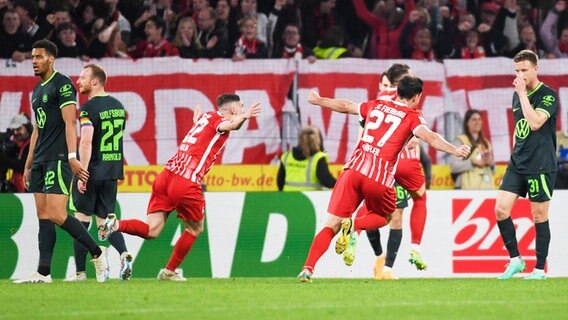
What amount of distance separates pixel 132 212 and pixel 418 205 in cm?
379

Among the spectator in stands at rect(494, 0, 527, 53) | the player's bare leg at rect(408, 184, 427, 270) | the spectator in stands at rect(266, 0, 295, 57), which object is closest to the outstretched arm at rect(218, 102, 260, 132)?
the player's bare leg at rect(408, 184, 427, 270)

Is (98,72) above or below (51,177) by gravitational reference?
above

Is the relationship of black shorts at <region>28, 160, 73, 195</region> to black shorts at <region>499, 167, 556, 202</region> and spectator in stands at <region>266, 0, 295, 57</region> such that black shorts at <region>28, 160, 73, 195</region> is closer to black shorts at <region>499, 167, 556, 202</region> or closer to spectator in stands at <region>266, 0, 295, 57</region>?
black shorts at <region>499, 167, 556, 202</region>

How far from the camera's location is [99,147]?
506 inches

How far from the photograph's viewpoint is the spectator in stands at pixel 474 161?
1738 centimetres

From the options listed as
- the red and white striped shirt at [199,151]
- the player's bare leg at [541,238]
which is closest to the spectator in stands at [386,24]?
the player's bare leg at [541,238]

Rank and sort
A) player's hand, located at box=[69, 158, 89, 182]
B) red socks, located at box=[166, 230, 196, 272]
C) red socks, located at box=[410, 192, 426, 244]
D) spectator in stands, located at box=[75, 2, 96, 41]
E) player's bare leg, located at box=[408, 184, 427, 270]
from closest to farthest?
player's hand, located at box=[69, 158, 89, 182] < red socks, located at box=[166, 230, 196, 272] < player's bare leg, located at box=[408, 184, 427, 270] < red socks, located at box=[410, 192, 426, 244] < spectator in stands, located at box=[75, 2, 96, 41]

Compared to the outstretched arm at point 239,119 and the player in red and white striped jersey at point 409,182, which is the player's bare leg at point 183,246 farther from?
the player in red and white striped jersey at point 409,182

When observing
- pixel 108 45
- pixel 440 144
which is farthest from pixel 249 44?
pixel 440 144

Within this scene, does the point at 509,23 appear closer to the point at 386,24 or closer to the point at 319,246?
the point at 386,24

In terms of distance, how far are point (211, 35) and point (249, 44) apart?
66 cm

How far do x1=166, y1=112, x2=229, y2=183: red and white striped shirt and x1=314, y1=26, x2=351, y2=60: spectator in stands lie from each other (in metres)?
5.85

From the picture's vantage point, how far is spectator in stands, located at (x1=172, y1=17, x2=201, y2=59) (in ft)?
59.8

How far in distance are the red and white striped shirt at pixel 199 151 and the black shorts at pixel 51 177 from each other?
3.24 ft
